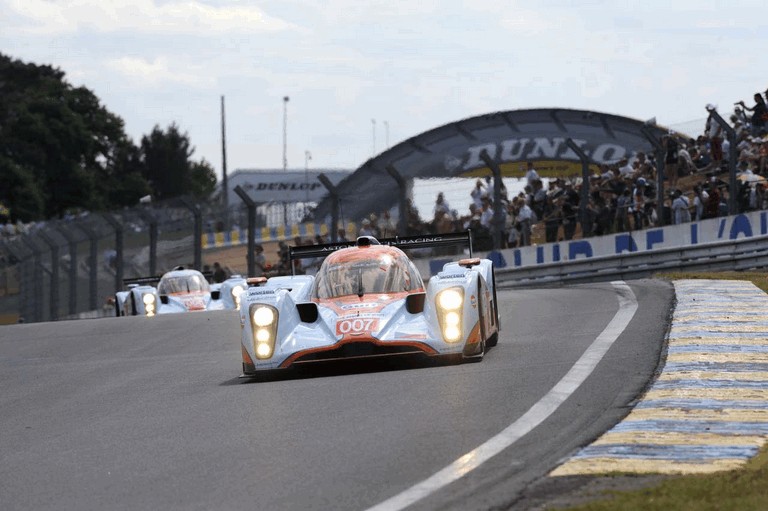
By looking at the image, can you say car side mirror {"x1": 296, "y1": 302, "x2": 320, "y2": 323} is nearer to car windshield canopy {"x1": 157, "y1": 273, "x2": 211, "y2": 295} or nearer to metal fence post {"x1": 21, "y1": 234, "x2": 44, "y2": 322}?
car windshield canopy {"x1": 157, "y1": 273, "x2": 211, "y2": 295}

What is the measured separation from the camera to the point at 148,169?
101 m

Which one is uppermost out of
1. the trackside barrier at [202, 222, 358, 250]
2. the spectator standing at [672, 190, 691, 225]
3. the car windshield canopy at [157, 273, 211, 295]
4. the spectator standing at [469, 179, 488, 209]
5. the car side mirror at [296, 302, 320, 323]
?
the spectator standing at [469, 179, 488, 209]

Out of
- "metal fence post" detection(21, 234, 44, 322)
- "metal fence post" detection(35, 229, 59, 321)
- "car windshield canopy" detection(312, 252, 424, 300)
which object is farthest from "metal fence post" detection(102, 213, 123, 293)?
"car windshield canopy" detection(312, 252, 424, 300)

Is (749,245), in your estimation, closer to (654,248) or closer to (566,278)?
(654,248)

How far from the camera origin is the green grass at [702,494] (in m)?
5.00

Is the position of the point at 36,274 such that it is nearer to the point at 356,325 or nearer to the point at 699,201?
the point at 699,201

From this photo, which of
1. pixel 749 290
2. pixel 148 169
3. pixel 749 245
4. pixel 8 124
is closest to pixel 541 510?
pixel 749 290

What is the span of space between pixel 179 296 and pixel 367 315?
55.9 feet

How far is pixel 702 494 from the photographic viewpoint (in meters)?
5.21

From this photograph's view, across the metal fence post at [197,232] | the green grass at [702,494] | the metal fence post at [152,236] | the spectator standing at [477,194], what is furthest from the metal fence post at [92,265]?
the green grass at [702,494]

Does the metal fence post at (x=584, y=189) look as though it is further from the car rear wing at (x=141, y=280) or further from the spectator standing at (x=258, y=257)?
the car rear wing at (x=141, y=280)

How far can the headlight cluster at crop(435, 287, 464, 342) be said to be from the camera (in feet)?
34.9

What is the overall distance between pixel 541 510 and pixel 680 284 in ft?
43.0

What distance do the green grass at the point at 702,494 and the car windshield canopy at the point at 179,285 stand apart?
73.8ft
